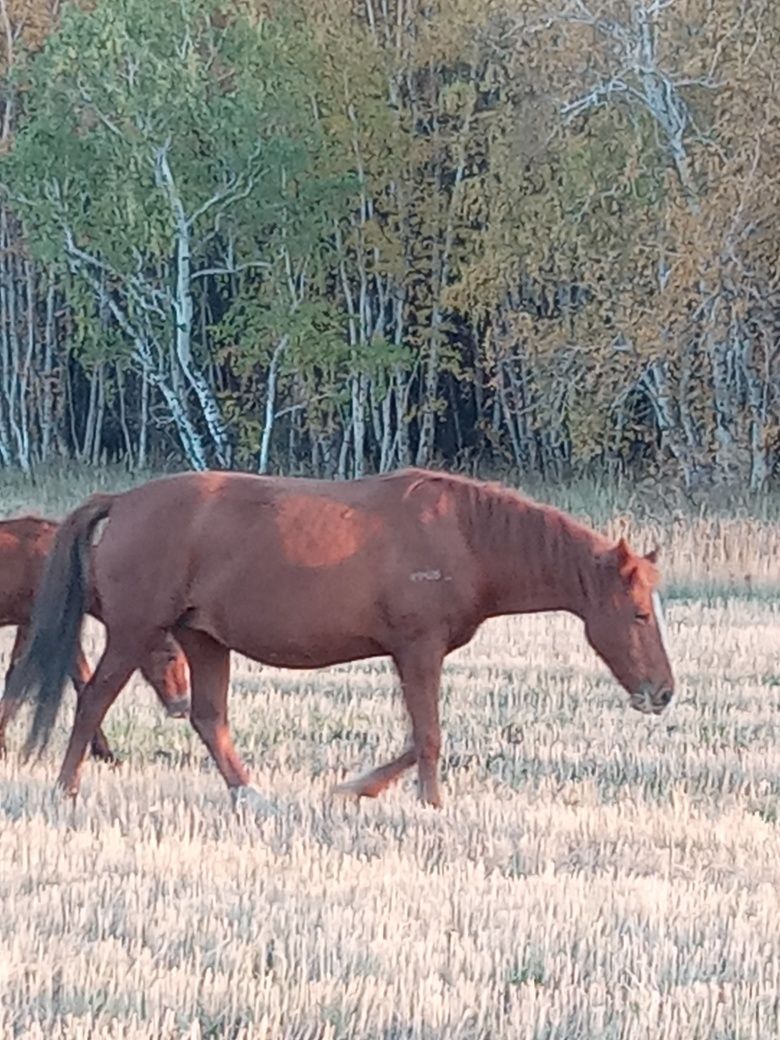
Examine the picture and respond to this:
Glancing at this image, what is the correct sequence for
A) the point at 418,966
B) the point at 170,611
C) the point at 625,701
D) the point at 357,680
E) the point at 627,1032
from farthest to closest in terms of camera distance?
the point at 357,680 < the point at 625,701 < the point at 170,611 < the point at 418,966 < the point at 627,1032

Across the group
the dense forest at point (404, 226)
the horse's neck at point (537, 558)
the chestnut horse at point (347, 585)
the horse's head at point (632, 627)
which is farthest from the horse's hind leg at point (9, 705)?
the dense forest at point (404, 226)

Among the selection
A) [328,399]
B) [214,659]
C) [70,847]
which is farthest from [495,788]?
[328,399]

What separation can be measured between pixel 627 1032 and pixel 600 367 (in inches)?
698

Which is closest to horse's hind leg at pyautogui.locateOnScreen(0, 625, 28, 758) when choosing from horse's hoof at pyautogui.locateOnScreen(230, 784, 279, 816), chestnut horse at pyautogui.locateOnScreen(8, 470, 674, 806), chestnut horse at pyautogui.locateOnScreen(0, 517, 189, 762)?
chestnut horse at pyautogui.locateOnScreen(0, 517, 189, 762)

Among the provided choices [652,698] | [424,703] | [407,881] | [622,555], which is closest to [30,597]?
[424,703]

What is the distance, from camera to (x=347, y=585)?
746cm

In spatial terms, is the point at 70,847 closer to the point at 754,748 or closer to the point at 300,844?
the point at 300,844

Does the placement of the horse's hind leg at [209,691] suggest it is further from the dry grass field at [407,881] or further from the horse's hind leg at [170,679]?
the horse's hind leg at [170,679]

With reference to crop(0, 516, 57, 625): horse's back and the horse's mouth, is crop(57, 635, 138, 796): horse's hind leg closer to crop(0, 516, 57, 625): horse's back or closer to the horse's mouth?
crop(0, 516, 57, 625): horse's back

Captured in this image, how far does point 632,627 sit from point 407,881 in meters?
2.02

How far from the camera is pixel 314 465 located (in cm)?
3081

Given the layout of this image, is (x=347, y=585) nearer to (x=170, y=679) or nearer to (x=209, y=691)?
(x=209, y=691)

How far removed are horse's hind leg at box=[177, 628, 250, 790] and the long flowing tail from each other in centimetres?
47

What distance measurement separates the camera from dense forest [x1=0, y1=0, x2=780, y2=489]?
72.0 feet
